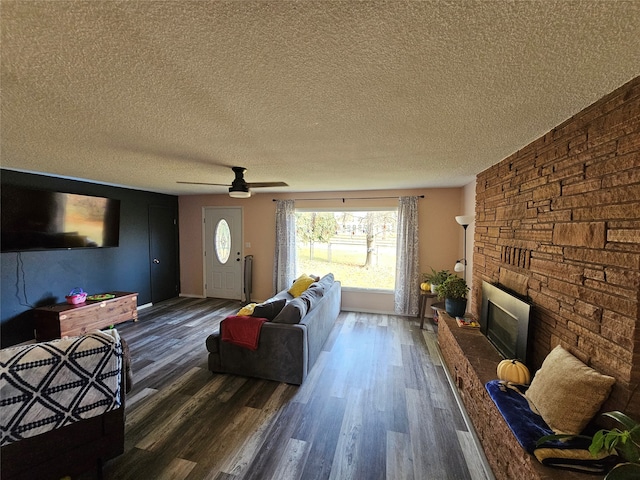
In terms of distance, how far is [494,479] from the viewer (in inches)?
65.7

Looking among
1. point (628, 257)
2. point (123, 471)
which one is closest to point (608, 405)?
point (628, 257)

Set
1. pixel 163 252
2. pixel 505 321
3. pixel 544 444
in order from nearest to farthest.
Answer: pixel 544 444
pixel 505 321
pixel 163 252

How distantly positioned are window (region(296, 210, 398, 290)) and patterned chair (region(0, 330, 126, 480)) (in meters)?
4.07

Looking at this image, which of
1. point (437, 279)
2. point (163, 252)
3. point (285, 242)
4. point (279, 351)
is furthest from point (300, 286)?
point (163, 252)

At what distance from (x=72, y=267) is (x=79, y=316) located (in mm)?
906

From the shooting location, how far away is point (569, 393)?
1.42 metres

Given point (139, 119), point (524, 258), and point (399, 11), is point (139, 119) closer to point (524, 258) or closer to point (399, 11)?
point (399, 11)

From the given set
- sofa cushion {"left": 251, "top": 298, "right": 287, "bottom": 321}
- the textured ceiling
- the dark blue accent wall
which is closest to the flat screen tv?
the dark blue accent wall

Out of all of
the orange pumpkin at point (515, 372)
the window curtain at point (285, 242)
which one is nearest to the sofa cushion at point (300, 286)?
the window curtain at point (285, 242)

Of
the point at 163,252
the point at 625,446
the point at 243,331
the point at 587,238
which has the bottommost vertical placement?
the point at 243,331

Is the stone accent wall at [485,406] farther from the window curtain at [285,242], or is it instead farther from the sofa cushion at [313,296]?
the window curtain at [285,242]

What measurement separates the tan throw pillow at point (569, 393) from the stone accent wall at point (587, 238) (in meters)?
0.07

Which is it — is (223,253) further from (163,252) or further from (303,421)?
(303,421)

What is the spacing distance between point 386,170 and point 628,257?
→ 2.25m
